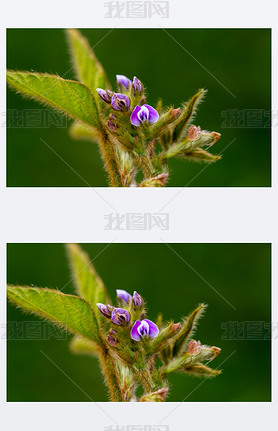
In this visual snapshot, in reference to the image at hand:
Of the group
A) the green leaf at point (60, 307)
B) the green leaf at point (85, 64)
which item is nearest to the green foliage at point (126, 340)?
the green leaf at point (60, 307)

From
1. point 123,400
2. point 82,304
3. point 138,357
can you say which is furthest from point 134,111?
point 123,400

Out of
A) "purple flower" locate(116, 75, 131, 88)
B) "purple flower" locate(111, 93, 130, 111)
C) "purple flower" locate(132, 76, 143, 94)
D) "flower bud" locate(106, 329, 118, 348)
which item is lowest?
"flower bud" locate(106, 329, 118, 348)

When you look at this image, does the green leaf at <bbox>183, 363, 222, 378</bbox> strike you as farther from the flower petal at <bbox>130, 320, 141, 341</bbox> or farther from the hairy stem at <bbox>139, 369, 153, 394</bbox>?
the flower petal at <bbox>130, 320, 141, 341</bbox>

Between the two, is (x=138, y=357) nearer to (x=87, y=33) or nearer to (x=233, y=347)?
(x=233, y=347)

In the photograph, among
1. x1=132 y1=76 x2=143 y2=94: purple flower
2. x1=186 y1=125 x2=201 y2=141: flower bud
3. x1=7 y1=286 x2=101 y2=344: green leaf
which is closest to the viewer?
x1=7 y1=286 x2=101 y2=344: green leaf

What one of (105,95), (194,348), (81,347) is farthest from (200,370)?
(105,95)

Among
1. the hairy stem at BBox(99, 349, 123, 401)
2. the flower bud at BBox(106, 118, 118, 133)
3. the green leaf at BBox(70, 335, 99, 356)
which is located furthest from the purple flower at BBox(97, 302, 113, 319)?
the flower bud at BBox(106, 118, 118, 133)

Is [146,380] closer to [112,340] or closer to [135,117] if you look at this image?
[112,340]
